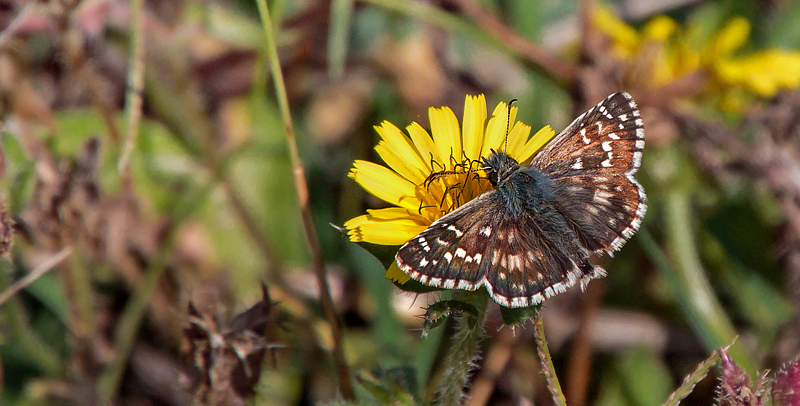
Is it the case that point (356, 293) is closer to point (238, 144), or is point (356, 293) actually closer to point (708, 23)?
point (238, 144)

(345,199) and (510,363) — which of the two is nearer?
(510,363)

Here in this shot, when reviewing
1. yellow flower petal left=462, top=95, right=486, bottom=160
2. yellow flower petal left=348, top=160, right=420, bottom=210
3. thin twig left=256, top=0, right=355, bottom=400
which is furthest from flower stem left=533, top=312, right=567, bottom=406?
thin twig left=256, top=0, right=355, bottom=400

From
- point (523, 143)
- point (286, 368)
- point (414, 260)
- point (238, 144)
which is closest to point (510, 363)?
point (286, 368)

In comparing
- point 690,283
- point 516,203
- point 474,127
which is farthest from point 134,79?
point 690,283

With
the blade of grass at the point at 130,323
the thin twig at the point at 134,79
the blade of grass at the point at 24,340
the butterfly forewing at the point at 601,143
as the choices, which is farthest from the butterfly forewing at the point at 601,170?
the blade of grass at the point at 24,340

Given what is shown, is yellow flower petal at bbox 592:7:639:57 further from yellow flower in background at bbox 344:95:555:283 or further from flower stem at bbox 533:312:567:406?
flower stem at bbox 533:312:567:406

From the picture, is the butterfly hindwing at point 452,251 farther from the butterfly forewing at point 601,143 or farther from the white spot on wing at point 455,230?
the butterfly forewing at point 601,143
